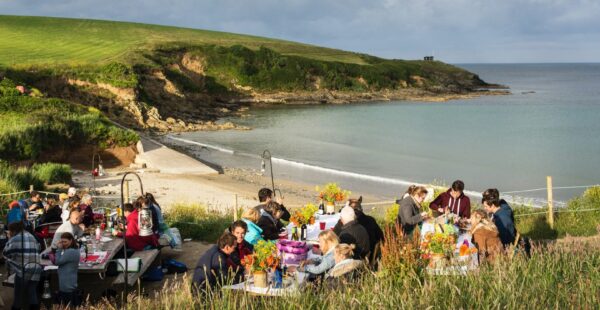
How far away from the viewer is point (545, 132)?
54.4m

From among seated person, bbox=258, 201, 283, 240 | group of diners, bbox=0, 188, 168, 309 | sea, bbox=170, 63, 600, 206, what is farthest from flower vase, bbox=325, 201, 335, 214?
sea, bbox=170, 63, 600, 206

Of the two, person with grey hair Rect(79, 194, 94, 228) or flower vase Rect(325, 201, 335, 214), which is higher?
flower vase Rect(325, 201, 335, 214)

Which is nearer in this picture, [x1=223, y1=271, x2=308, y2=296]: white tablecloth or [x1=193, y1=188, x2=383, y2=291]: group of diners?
[x1=223, y1=271, x2=308, y2=296]: white tablecloth

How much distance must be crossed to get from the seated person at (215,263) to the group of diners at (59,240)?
97 cm

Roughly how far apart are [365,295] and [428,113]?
224 ft

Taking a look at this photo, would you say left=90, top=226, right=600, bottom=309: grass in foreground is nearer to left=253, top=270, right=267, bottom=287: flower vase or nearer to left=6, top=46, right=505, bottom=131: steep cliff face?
left=253, top=270, right=267, bottom=287: flower vase

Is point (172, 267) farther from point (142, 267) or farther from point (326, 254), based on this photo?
point (326, 254)

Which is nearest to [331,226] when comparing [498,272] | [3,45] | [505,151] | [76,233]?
[76,233]

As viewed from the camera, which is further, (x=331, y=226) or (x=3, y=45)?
(x=3, y=45)

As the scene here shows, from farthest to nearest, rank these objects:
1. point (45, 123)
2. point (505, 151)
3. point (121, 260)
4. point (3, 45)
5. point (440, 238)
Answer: point (3, 45)
point (505, 151)
point (45, 123)
point (121, 260)
point (440, 238)

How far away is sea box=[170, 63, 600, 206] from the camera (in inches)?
1273

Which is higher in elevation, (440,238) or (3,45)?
(3,45)

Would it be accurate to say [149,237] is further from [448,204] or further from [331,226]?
[448,204]

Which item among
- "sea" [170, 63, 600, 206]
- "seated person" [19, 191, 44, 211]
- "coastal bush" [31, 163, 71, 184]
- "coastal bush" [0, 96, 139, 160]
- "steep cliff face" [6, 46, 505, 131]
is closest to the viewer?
"seated person" [19, 191, 44, 211]
